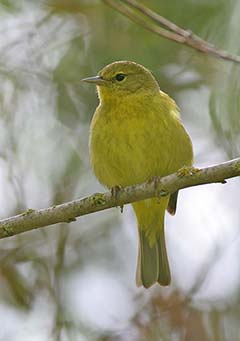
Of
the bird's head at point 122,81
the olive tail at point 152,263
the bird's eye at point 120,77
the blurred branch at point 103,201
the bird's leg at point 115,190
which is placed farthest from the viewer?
the olive tail at point 152,263

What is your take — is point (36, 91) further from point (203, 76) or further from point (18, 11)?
point (203, 76)

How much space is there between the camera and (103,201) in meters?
5.09

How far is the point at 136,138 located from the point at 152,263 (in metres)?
1.21

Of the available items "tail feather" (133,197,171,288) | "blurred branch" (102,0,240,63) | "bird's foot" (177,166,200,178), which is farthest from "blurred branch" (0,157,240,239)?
"tail feather" (133,197,171,288)

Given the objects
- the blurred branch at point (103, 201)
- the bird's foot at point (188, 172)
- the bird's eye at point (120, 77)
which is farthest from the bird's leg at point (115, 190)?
the bird's eye at point (120, 77)

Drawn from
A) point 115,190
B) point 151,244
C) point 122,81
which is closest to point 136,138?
point 115,190

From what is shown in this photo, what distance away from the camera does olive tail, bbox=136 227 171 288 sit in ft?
20.8

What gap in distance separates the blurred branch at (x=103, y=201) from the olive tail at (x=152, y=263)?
131cm

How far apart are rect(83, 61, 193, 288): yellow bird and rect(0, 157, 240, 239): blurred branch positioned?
545mm

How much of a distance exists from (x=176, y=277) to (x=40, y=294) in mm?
1133

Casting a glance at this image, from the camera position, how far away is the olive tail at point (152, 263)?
20.8ft

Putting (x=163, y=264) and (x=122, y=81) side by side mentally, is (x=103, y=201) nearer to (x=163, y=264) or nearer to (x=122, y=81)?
(x=122, y=81)

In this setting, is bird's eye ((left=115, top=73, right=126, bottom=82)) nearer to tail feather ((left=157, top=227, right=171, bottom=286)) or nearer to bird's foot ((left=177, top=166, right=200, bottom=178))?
tail feather ((left=157, top=227, right=171, bottom=286))

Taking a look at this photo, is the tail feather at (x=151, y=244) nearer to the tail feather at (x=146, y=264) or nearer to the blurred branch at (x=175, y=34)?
the tail feather at (x=146, y=264)
